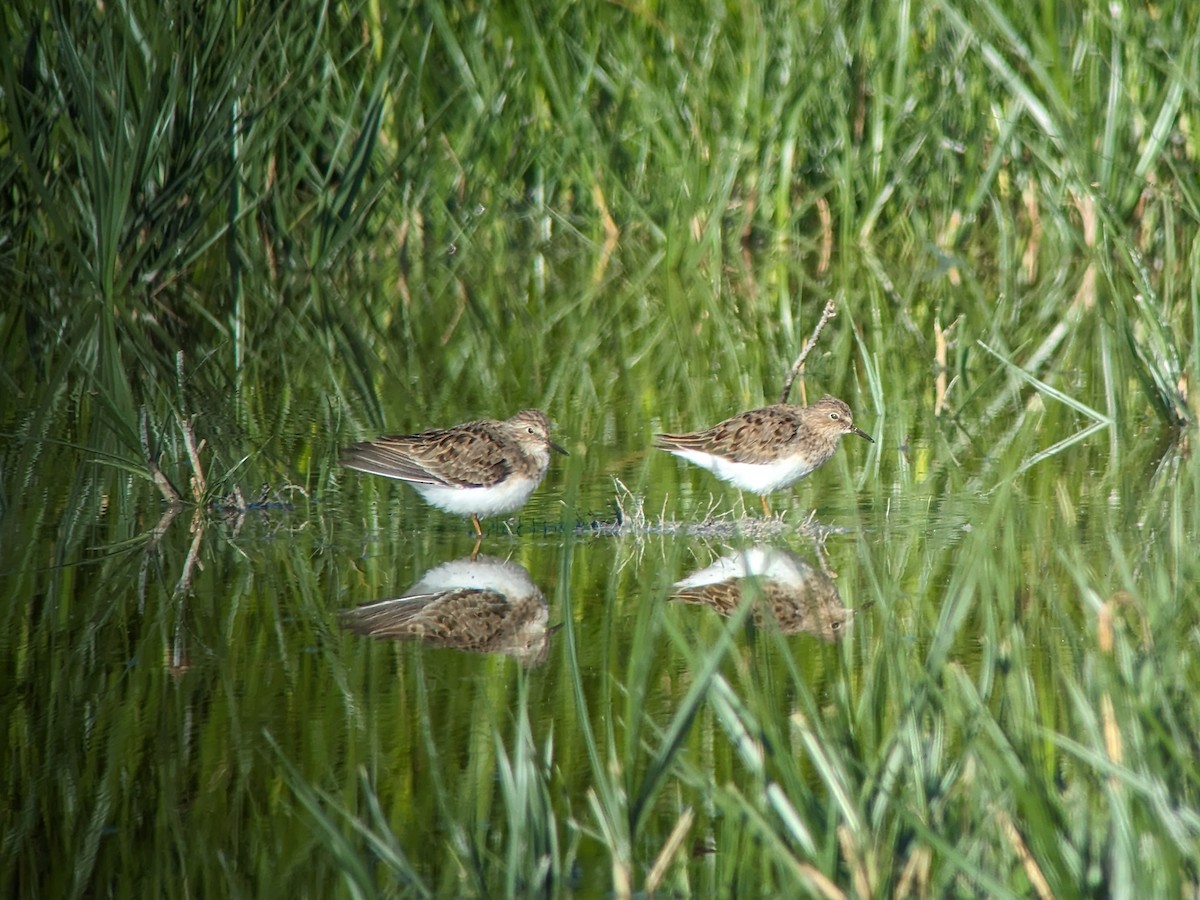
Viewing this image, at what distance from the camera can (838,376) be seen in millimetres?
10273

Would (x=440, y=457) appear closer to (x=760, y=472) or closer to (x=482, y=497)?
(x=482, y=497)

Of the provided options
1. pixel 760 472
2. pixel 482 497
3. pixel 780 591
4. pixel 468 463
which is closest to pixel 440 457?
pixel 468 463

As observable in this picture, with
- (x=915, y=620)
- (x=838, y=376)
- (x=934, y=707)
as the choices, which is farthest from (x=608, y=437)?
(x=934, y=707)

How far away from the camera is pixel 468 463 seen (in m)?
7.25

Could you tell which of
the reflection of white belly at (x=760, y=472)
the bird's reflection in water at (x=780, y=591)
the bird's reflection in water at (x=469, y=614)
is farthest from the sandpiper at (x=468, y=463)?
the bird's reflection in water at (x=780, y=591)

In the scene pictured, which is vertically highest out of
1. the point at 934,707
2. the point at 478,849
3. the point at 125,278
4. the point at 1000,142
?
the point at 1000,142

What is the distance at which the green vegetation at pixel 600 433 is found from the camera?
3.86 meters

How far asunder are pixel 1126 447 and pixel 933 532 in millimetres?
1699

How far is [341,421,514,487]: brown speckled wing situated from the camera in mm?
7215

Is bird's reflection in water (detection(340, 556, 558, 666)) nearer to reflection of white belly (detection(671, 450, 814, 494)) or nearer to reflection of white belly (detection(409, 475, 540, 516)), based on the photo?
reflection of white belly (detection(409, 475, 540, 516))

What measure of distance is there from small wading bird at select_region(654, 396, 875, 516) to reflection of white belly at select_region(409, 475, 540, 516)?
2.96ft

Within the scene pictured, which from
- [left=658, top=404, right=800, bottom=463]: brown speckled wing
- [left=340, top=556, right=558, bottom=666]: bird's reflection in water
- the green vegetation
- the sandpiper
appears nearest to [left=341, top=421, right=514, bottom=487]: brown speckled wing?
the sandpiper

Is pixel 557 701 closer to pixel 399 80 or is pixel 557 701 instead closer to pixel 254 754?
pixel 254 754

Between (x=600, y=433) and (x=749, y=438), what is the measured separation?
1.26 m
